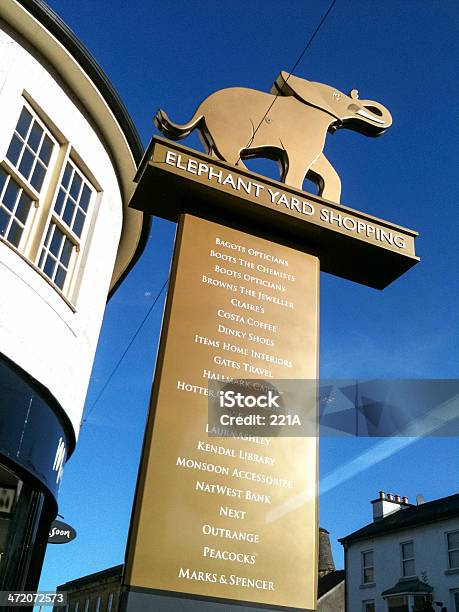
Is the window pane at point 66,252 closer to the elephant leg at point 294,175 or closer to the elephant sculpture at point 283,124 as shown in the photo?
the elephant sculpture at point 283,124

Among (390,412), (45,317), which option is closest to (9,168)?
(45,317)

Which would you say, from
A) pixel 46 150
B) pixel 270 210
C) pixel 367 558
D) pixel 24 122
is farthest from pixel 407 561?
pixel 270 210

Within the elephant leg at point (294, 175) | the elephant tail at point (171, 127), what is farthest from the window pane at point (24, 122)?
the elephant leg at point (294, 175)

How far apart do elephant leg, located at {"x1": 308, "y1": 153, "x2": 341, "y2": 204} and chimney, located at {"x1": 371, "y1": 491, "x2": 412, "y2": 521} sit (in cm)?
3072

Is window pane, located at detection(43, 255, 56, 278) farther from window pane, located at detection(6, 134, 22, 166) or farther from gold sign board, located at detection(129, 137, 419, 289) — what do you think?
gold sign board, located at detection(129, 137, 419, 289)

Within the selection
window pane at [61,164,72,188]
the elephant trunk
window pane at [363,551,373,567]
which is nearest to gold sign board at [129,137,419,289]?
the elephant trunk

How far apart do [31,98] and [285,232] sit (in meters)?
5.15

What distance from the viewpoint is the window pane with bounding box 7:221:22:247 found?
812cm

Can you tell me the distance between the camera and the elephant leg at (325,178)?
6180mm

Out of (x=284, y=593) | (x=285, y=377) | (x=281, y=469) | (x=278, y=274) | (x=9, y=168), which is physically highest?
(x=9, y=168)

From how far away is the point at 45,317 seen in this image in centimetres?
834

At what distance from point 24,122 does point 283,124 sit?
4226 millimetres

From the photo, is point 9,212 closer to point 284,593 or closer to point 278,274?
point 278,274

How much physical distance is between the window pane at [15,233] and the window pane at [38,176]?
29.7 inches
